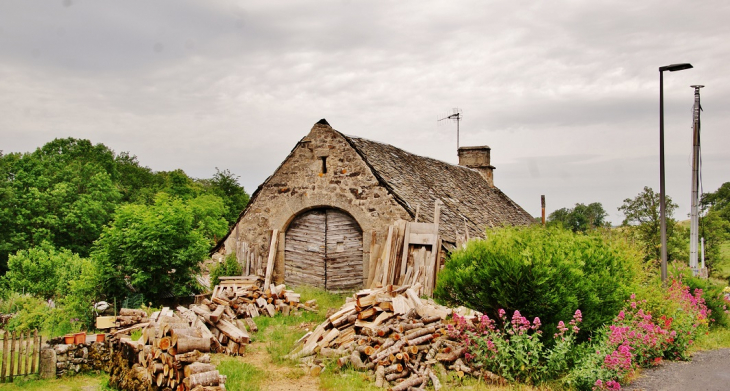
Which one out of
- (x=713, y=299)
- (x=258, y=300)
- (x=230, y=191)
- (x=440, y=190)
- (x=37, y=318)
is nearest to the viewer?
(x=258, y=300)

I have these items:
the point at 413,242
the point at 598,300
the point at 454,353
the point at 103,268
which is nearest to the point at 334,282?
the point at 413,242

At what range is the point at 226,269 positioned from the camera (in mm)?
15039

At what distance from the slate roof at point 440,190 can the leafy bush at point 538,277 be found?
3.84 meters

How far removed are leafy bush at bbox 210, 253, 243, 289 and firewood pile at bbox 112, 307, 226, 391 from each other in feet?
19.2

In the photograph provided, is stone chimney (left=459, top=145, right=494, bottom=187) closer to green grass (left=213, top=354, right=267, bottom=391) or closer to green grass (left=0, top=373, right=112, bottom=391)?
green grass (left=213, top=354, right=267, bottom=391)

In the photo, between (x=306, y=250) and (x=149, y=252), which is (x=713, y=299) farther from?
(x=149, y=252)

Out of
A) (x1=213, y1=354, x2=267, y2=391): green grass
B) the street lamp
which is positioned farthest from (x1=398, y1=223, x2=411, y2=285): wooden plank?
the street lamp

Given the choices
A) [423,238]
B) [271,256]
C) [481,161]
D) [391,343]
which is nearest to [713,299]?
[423,238]

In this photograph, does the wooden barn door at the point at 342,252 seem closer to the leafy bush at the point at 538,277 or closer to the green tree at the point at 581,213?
the leafy bush at the point at 538,277

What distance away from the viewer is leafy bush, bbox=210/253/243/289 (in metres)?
15.0

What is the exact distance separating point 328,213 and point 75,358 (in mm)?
6753

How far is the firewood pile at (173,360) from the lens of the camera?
25.0 feet

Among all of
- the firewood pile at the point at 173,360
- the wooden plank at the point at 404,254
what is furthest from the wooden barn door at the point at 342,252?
the firewood pile at the point at 173,360

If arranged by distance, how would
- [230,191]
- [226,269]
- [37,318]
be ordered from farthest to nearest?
[230,191]
[37,318]
[226,269]
